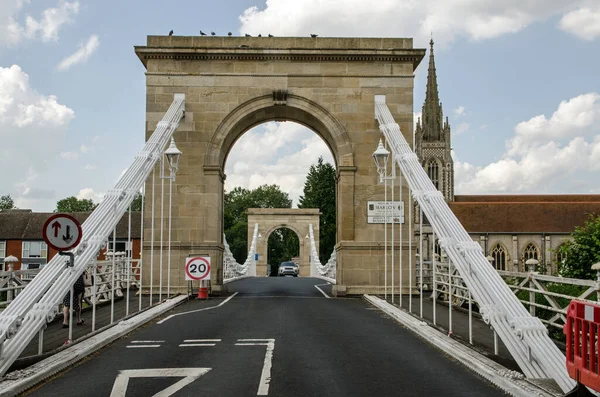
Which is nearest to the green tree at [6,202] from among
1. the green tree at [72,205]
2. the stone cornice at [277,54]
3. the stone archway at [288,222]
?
the green tree at [72,205]

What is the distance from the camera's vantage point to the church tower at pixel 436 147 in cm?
7794

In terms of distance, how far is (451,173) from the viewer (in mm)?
78438

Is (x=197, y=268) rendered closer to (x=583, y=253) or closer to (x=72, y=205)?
(x=583, y=253)

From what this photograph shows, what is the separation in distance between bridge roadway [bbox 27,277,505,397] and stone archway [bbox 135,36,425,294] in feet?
21.3

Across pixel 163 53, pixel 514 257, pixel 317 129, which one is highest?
pixel 163 53

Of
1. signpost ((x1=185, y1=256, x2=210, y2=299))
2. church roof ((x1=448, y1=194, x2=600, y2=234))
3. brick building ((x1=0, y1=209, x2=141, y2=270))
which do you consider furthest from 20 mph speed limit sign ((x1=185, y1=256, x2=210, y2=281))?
church roof ((x1=448, y1=194, x2=600, y2=234))

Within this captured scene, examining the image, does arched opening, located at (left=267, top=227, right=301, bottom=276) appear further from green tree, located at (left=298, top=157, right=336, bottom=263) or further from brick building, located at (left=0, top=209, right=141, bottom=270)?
brick building, located at (left=0, top=209, right=141, bottom=270)

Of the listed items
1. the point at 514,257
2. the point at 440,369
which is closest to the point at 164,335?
the point at 440,369

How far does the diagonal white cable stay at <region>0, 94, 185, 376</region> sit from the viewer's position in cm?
693

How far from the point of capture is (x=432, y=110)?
81.9 m

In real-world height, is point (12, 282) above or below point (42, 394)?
above

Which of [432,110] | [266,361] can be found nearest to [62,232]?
[266,361]

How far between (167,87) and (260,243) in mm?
34144

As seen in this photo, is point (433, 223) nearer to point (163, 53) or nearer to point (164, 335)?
point (164, 335)
